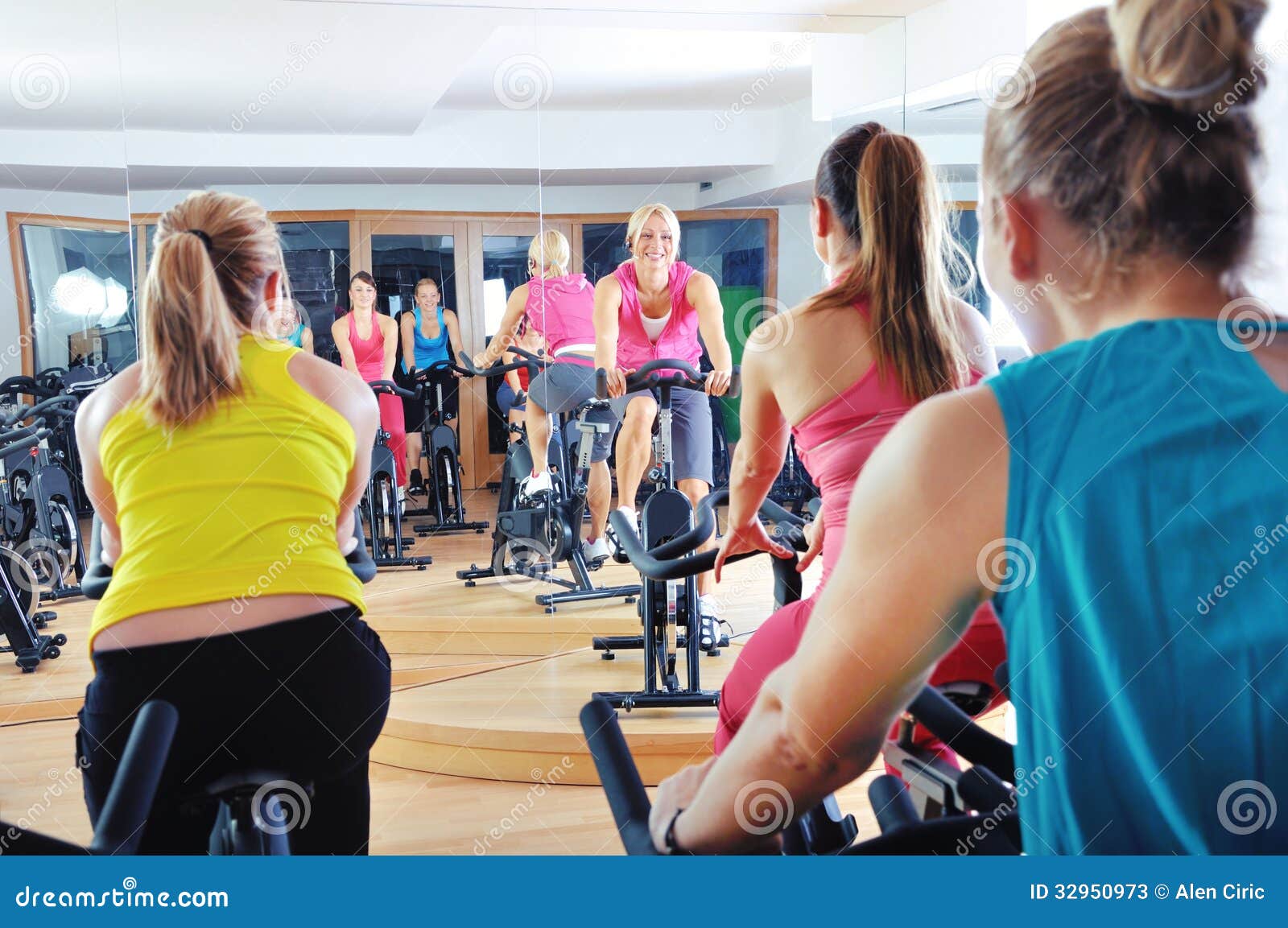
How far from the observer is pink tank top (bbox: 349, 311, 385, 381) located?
180 centimetres

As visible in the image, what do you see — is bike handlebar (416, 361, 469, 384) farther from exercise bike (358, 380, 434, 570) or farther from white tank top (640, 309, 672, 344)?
white tank top (640, 309, 672, 344)

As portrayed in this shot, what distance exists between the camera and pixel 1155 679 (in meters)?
0.62

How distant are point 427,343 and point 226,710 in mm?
971

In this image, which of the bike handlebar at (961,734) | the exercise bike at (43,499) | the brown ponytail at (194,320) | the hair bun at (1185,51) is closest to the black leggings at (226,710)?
the brown ponytail at (194,320)

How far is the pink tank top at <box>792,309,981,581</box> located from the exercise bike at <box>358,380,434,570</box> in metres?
0.78

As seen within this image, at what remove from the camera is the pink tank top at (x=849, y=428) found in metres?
1.38

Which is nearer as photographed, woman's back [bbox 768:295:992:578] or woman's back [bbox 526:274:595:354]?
woman's back [bbox 768:295:992:578]

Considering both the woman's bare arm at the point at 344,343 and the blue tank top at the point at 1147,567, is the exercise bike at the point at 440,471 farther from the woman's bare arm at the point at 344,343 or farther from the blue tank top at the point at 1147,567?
the blue tank top at the point at 1147,567

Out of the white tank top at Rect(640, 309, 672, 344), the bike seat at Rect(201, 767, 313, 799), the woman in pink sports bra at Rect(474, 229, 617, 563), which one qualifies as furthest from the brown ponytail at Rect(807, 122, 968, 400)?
the woman in pink sports bra at Rect(474, 229, 617, 563)

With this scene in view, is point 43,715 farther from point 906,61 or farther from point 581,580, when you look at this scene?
point 906,61

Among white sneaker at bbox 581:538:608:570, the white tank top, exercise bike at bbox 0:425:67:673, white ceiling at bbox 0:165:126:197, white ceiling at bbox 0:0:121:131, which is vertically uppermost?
white ceiling at bbox 0:0:121:131

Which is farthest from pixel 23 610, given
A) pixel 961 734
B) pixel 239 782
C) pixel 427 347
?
pixel 961 734

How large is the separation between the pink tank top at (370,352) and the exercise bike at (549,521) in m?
0.37
